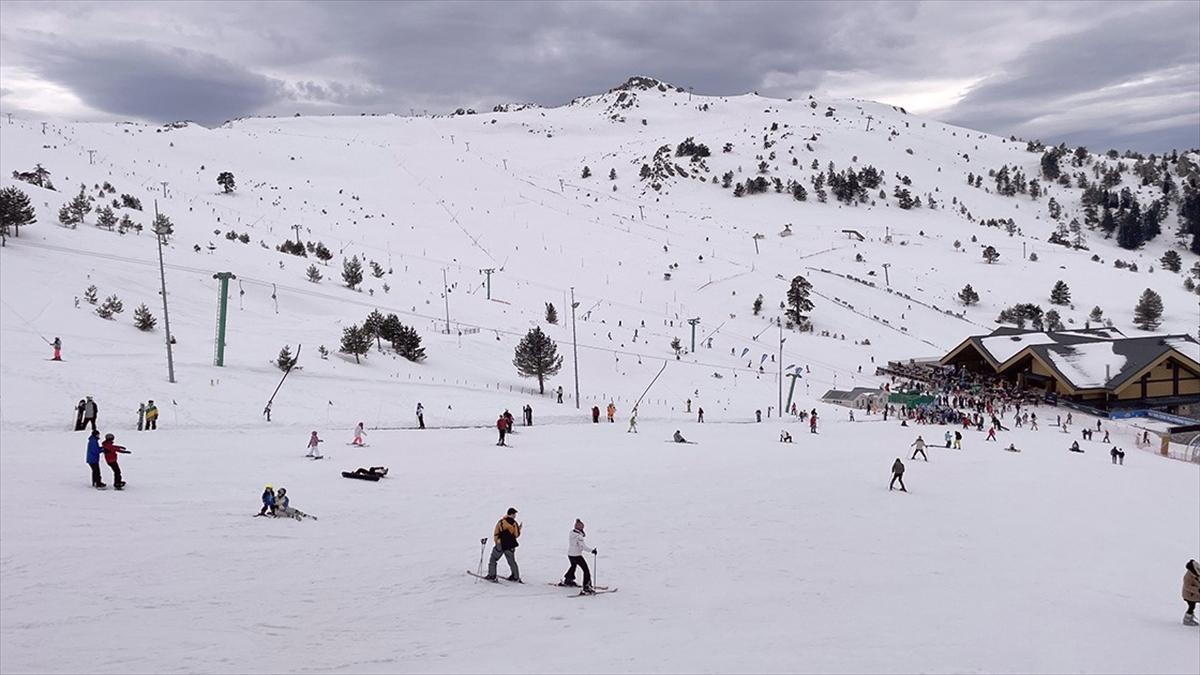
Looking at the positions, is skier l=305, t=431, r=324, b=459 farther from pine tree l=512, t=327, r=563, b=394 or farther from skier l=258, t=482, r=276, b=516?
pine tree l=512, t=327, r=563, b=394

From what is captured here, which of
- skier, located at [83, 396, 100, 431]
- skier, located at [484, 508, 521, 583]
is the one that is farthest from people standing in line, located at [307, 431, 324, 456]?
skier, located at [484, 508, 521, 583]

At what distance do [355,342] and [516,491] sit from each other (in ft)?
71.7

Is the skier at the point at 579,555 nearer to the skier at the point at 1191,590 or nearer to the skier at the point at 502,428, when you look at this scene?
the skier at the point at 1191,590

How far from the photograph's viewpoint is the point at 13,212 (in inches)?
1684

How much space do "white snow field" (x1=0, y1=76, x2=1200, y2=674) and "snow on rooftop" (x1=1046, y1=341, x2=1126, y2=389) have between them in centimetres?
462

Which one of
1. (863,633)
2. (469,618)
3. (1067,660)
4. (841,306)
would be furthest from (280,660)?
(841,306)

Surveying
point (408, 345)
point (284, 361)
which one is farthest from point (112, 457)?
point (408, 345)

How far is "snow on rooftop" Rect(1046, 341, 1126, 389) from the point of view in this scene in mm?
46969

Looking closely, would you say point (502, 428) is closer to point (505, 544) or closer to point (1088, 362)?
point (505, 544)

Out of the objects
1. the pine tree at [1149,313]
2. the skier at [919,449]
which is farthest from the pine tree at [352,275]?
the pine tree at [1149,313]

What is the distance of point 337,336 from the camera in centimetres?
4241

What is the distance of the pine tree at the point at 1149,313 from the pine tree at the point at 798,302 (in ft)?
111

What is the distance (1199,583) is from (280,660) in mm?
14091

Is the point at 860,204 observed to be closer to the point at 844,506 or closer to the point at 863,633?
the point at 844,506
